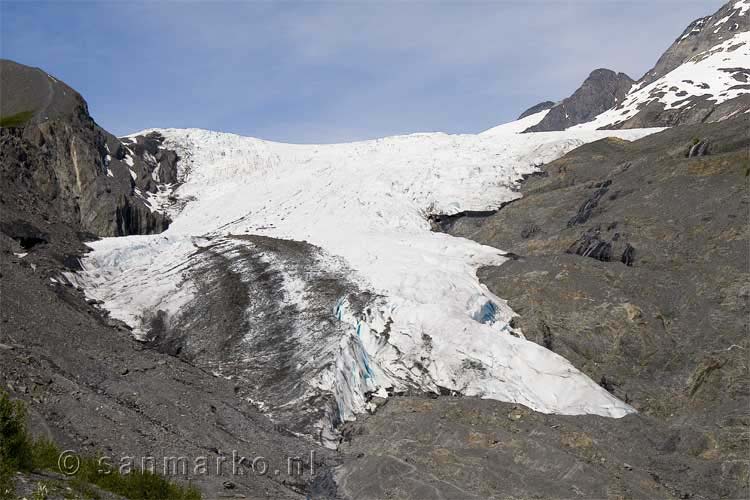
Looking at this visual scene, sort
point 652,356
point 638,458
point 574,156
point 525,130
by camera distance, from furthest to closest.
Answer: point 525,130 < point 574,156 < point 652,356 < point 638,458

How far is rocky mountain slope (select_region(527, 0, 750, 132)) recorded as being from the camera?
66.1 m

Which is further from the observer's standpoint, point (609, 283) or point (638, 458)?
point (609, 283)

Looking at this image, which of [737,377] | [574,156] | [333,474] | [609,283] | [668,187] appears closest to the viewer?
[333,474]

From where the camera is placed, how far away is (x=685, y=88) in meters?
72.3

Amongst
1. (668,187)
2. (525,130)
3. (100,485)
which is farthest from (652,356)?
(525,130)

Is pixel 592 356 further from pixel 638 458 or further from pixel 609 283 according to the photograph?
pixel 638 458

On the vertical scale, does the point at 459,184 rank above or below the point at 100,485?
above

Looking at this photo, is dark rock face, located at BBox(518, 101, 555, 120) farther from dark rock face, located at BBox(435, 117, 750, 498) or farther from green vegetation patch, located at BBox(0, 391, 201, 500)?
green vegetation patch, located at BBox(0, 391, 201, 500)

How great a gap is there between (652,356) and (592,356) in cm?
233

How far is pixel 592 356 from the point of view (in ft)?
100.0

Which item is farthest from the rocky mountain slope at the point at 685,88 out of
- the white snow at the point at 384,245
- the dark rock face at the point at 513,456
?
the dark rock face at the point at 513,456

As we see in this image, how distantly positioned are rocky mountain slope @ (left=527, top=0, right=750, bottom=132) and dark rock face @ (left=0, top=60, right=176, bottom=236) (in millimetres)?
45319

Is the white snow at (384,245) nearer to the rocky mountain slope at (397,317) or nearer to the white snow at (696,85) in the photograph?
the rocky mountain slope at (397,317)

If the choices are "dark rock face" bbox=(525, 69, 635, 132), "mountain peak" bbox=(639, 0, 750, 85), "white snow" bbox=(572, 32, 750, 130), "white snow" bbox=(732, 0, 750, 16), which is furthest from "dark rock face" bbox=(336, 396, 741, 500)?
"white snow" bbox=(732, 0, 750, 16)
